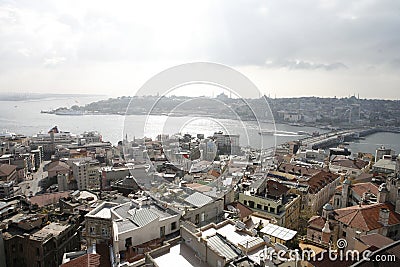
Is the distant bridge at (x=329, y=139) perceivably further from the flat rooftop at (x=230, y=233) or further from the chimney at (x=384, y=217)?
the flat rooftop at (x=230, y=233)

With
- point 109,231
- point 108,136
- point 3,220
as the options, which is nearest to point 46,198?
point 3,220

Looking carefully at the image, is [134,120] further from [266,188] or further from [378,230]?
[378,230]

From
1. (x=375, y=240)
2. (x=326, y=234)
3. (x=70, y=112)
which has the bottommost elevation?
(x=326, y=234)

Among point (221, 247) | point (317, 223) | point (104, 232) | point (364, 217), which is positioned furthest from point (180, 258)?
point (364, 217)

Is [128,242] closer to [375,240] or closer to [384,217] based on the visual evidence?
[375,240]

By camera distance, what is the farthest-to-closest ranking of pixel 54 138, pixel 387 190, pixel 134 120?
1. pixel 54 138
2. pixel 134 120
3. pixel 387 190

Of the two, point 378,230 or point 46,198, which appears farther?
point 46,198
